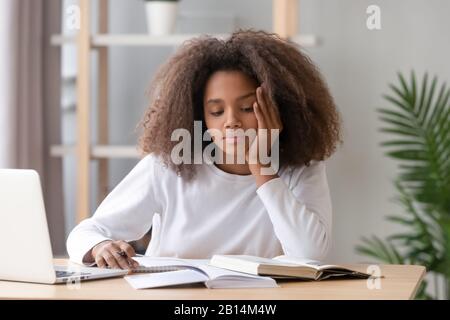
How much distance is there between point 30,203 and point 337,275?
566mm

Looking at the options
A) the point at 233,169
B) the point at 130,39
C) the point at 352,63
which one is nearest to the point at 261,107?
the point at 233,169

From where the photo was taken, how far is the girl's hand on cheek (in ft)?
6.22

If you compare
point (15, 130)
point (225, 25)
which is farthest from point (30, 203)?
point (225, 25)

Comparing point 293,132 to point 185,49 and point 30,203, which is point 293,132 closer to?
point 185,49

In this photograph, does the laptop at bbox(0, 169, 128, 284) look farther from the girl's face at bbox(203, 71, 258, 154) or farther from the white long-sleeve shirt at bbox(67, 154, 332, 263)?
the girl's face at bbox(203, 71, 258, 154)

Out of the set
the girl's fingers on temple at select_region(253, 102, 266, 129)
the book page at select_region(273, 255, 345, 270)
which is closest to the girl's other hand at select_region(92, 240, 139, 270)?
the book page at select_region(273, 255, 345, 270)

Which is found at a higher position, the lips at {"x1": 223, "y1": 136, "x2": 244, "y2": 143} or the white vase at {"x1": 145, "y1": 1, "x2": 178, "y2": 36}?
the white vase at {"x1": 145, "y1": 1, "x2": 178, "y2": 36}

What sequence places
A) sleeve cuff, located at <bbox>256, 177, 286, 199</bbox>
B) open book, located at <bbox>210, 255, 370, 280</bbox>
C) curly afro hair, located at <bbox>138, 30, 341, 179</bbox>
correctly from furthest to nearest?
1. curly afro hair, located at <bbox>138, 30, 341, 179</bbox>
2. sleeve cuff, located at <bbox>256, 177, 286, 199</bbox>
3. open book, located at <bbox>210, 255, 370, 280</bbox>

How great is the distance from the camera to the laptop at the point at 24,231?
1.50 m

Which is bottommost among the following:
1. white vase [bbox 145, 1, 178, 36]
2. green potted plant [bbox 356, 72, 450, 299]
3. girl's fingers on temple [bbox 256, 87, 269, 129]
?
green potted plant [bbox 356, 72, 450, 299]

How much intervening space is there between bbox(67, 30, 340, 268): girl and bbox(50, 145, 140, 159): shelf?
111 cm

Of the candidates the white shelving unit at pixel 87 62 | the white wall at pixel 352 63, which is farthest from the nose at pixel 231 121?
the white wall at pixel 352 63
